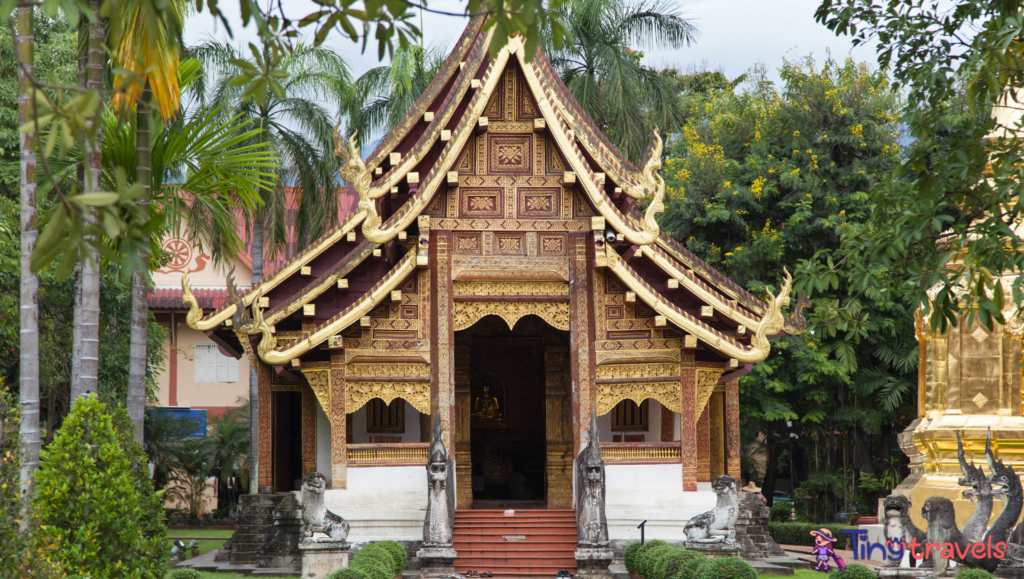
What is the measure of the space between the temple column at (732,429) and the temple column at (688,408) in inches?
100

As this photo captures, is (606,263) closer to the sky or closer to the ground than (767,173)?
closer to the ground

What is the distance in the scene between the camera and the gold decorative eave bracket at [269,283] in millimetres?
15453

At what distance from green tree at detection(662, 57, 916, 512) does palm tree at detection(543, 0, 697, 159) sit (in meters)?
1.33

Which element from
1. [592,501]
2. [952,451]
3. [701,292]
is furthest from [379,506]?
[952,451]

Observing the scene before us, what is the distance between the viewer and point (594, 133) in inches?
630

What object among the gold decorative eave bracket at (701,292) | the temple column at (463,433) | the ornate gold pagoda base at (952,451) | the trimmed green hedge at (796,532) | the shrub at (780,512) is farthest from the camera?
the shrub at (780,512)

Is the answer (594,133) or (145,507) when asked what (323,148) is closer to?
(594,133)

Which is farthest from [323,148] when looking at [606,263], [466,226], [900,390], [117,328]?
[900,390]

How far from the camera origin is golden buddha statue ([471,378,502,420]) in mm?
20938

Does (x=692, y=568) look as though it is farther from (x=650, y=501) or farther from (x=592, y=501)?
(x=650, y=501)

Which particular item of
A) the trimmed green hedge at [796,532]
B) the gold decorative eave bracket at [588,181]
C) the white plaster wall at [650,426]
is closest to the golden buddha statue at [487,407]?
the white plaster wall at [650,426]

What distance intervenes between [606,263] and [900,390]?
1104cm

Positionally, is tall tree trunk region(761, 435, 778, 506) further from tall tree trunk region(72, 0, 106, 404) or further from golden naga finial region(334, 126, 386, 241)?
tall tree trunk region(72, 0, 106, 404)

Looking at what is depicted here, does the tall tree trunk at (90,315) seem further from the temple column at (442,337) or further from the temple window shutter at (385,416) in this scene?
the temple window shutter at (385,416)
